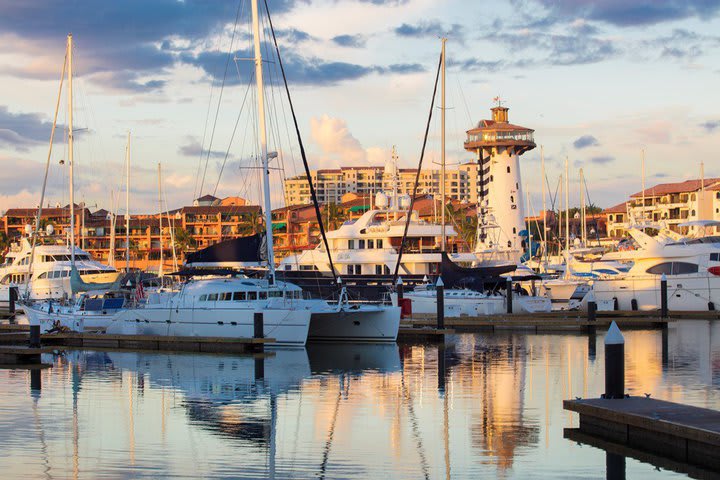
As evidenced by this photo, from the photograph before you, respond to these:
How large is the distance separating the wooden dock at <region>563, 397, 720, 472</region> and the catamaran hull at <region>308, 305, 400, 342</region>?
58.9ft

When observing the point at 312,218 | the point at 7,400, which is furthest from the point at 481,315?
the point at 312,218

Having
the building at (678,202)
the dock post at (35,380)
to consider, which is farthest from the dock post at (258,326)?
the building at (678,202)

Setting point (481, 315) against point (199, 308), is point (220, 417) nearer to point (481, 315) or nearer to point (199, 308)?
point (199, 308)

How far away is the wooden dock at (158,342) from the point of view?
3281cm

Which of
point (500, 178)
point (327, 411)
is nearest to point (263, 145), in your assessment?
point (327, 411)

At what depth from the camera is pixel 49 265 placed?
2653 inches

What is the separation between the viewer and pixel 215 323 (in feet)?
114

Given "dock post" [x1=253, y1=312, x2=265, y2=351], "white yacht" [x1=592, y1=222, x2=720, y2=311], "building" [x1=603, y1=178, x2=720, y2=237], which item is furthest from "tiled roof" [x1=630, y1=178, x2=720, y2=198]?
"dock post" [x1=253, y1=312, x2=265, y2=351]

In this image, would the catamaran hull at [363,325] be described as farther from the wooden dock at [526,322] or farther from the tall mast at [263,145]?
the wooden dock at [526,322]

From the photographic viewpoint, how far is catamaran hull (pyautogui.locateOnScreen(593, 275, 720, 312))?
5438 cm

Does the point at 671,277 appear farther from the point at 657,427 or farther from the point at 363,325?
the point at 657,427

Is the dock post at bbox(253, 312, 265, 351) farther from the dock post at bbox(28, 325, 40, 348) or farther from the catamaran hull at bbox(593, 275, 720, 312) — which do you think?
the catamaran hull at bbox(593, 275, 720, 312)

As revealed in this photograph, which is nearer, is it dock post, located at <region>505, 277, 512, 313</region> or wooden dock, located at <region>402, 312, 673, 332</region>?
wooden dock, located at <region>402, 312, 673, 332</region>

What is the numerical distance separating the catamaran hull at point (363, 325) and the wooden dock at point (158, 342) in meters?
3.16
